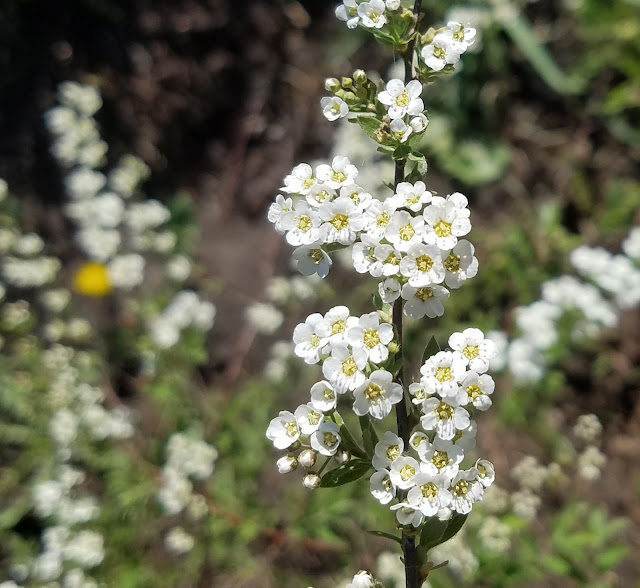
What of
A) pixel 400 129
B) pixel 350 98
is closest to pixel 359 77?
pixel 350 98

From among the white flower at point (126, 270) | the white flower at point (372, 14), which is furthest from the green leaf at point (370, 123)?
the white flower at point (126, 270)

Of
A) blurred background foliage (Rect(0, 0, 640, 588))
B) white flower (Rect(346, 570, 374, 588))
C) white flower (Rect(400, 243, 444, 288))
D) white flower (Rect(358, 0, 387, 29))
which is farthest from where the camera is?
blurred background foliage (Rect(0, 0, 640, 588))

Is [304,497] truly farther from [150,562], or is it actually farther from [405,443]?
[405,443]

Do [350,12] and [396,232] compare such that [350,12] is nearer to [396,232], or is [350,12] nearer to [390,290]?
[396,232]

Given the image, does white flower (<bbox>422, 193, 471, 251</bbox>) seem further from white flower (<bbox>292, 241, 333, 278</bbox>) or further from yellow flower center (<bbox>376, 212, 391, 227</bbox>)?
white flower (<bbox>292, 241, 333, 278</bbox>)

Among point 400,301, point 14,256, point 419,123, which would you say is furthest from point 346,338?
point 14,256

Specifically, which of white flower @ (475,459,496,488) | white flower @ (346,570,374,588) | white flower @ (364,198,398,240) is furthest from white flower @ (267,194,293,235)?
white flower @ (346,570,374,588)
